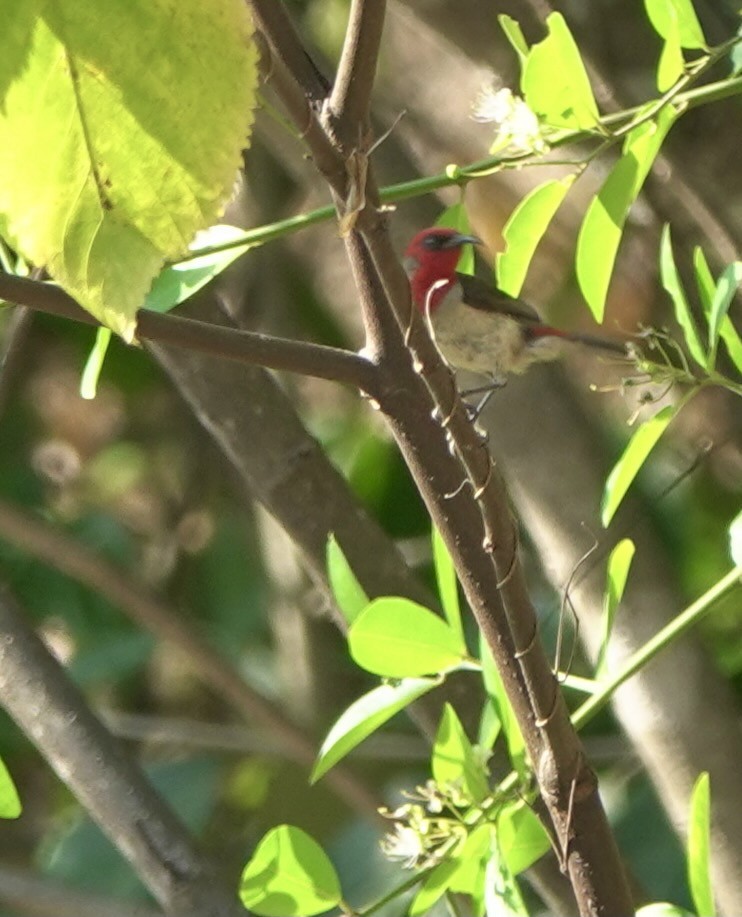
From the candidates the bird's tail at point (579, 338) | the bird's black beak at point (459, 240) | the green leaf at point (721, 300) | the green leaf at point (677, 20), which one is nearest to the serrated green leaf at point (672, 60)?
the green leaf at point (677, 20)

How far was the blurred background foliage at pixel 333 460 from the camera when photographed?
162cm

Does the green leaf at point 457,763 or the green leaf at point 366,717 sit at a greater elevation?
the green leaf at point 366,717

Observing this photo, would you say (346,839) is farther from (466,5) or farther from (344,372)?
(344,372)

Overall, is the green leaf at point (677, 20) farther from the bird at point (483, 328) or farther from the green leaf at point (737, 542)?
the bird at point (483, 328)

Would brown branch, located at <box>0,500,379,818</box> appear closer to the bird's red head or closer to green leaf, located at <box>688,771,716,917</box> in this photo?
the bird's red head

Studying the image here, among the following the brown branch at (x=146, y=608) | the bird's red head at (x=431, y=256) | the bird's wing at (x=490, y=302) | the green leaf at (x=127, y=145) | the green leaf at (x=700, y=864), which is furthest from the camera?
the bird's wing at (x=490, y=302)

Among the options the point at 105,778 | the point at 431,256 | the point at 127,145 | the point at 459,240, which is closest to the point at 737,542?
the point at 459,240

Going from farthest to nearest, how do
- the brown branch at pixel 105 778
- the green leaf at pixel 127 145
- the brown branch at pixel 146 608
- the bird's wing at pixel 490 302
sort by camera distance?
the bird's wing at pixel 490 302
the brown branch at pixel 146 608
the brown branch at pixel 105 778
the green leaf at pixel 127 145

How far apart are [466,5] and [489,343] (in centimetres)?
37

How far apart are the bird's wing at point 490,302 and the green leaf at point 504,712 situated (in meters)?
0.91

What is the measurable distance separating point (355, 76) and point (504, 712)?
41 centimetres

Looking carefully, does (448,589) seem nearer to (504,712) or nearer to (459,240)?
(504,712)

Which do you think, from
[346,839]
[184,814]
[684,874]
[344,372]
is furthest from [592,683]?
[184,814]

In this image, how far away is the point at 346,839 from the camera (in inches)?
68.1
